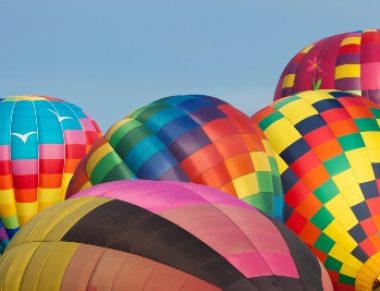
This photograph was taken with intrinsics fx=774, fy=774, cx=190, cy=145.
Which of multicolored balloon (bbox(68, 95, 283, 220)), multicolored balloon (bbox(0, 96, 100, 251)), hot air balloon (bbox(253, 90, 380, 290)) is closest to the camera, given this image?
multicolored balloon (bbox(68, 95, 283, 220))

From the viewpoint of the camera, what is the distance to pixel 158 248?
22.6 feet

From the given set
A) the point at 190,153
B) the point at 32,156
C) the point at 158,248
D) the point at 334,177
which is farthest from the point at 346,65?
the point at 158,248

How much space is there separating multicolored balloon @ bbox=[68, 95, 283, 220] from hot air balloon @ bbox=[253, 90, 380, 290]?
0.74 metres

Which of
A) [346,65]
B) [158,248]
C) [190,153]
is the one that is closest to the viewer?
[158,248]

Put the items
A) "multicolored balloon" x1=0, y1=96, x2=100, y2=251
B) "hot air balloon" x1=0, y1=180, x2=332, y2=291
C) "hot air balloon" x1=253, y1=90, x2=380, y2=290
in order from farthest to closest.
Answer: "multicolored balloon" x1=0, y1=96, x2=100, y2=251 → "hot air balloon" x1=253, y1=90, x2=380, y2=290 → "hot air balloon" x1=0, y1=180, x2=332, y2=291

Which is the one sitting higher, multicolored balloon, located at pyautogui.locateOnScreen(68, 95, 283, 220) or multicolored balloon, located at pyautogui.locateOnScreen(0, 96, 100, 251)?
multicolored balloon, located at pyautogui.locateOnScreen(68, 95, 283, 220)

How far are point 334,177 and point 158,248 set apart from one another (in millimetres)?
6840

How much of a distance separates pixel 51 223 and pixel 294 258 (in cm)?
244

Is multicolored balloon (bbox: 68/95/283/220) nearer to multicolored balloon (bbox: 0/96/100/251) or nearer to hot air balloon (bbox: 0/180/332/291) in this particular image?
hot air balloon (bbox: 0/180/332/291)

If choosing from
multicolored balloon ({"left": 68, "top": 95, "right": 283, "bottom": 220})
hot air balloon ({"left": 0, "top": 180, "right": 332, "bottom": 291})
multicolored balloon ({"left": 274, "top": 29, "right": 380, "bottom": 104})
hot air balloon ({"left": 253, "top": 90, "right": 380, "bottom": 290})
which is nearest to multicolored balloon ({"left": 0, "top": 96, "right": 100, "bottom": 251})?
multicolored balloon ({"left": 274, "top": 29, "right": 380, "bottom": 104})

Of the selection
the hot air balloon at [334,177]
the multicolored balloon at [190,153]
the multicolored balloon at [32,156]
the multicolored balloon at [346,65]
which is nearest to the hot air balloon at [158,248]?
the multicolored balloon at [190,153]

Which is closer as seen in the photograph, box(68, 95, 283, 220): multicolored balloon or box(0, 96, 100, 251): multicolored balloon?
box(68, 95, 283, 220): multicolored balloon

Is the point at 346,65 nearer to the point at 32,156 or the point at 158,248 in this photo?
the point at 32,156

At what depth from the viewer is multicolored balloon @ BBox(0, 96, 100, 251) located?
19.8 m
